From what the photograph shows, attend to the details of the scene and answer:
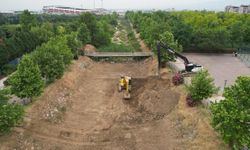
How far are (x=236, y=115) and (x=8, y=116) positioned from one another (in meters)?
14.9

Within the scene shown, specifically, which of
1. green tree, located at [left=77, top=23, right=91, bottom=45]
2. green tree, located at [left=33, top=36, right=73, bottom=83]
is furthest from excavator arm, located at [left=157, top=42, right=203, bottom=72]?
green tree, located at [left=77, top=23, right=91, bottom=45]

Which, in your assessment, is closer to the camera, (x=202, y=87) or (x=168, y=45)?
(x=202, y=87)

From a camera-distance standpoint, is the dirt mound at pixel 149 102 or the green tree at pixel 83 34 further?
the green tree at pixel 83 34

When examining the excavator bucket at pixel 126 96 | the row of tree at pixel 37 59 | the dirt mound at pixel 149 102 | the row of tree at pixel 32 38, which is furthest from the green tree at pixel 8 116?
the row of tree at pixel 32 38

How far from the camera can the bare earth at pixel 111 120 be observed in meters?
22.8

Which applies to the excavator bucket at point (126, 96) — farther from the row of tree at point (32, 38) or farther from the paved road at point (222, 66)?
the row of tree at point (32, 38)

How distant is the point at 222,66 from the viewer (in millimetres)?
44750

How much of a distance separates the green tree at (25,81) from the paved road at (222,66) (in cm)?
2008

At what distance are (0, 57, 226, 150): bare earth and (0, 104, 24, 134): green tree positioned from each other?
1.14m

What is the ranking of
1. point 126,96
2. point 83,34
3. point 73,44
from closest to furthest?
point 126,96, point 73,44, point 83,34

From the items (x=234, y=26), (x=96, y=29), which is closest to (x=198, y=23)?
(x=234, y=26)

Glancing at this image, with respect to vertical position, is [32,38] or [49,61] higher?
[32,38]

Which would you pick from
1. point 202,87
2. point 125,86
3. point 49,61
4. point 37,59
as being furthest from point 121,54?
point 202,87

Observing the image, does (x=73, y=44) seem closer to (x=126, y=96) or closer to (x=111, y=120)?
(x=126, y=96)
